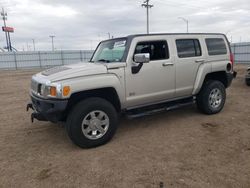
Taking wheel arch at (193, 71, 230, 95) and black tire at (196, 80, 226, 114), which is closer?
wheel arch at (193, 71, 230, 95)

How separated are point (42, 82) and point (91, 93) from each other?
850 mm

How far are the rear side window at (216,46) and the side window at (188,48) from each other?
0.35m

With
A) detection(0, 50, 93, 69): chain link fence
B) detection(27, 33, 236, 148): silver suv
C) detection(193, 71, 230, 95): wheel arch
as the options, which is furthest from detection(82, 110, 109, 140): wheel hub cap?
detection(0, 50, 93, 69): chain link fence

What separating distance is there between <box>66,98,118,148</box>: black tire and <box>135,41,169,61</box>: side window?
1277 mm

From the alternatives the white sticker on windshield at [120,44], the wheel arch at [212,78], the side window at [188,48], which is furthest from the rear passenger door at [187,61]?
the white sticker on windshield at [120,44]

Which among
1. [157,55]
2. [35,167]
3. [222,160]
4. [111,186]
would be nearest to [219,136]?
[222,160]

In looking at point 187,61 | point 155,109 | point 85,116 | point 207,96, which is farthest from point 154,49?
point 85,116

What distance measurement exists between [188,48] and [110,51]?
1794 millimetres

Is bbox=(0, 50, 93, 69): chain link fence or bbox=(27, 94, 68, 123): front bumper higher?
bbox=(0, 50, 93, 69): chain link fence

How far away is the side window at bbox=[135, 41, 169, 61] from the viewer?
171 inches

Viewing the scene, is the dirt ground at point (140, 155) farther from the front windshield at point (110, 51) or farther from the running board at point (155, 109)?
the front windshield at point (110, 51)

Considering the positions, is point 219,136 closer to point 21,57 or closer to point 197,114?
point 197,114

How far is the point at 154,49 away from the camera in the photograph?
4.50 m

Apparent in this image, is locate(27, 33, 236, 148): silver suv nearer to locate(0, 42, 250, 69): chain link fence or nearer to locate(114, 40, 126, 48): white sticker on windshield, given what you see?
locate(114, 40, 126, 48): white sticker on windshield
